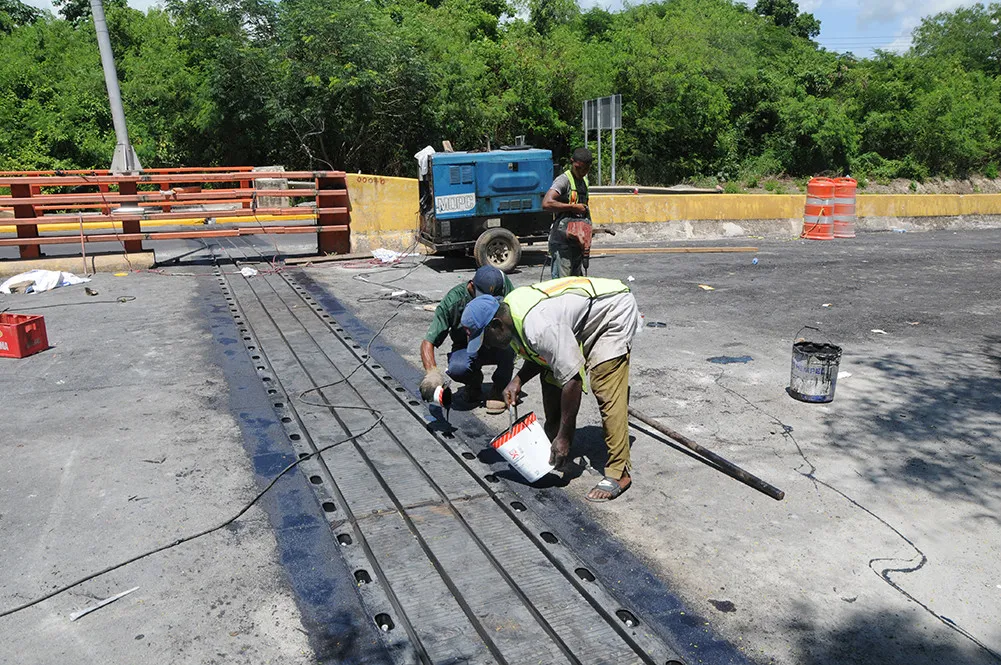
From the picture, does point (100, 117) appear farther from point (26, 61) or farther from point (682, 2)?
point (682, 2)

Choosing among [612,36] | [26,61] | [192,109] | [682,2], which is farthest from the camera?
[682,2]

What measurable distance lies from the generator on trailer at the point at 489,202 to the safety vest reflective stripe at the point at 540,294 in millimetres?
7070

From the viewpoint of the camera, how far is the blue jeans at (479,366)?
596cm

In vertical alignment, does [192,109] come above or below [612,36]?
below

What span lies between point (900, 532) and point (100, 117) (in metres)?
26.6

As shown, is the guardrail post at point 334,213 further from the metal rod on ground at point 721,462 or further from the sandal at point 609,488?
the sandal at point 609,488

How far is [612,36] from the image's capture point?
3041cm

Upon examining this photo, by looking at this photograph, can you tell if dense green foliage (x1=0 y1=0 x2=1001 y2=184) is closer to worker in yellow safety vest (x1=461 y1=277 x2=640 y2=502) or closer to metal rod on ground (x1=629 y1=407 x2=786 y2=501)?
metal rod on ground (x1=629 y1=407 x2=786 y2=501)

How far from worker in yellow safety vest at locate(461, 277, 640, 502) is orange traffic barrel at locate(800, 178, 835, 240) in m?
13.0

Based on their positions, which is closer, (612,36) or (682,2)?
(612,36)

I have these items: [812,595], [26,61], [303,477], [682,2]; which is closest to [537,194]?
[303,477]

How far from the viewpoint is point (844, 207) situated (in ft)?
53.3

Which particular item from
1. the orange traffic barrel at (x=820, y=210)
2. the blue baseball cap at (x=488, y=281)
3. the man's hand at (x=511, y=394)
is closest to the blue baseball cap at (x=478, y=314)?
the blue baseball cap at (x=488, y=281)

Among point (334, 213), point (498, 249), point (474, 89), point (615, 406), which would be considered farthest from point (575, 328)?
point (474, 89)
